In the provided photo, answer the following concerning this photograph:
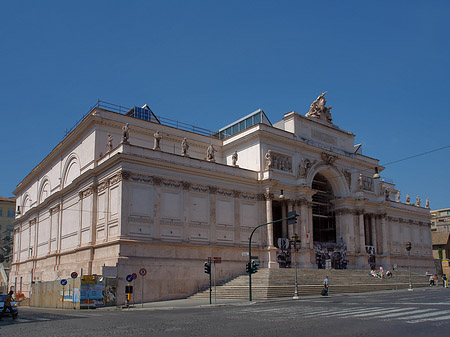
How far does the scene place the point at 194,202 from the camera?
4122 centimetres

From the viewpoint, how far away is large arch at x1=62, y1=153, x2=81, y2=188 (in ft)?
154

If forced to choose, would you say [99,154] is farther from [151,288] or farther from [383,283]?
[383,283]

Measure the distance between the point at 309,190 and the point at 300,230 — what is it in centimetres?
420

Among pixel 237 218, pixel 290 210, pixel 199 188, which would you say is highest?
pixel 199 188

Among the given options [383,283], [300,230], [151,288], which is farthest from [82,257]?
[383,283]

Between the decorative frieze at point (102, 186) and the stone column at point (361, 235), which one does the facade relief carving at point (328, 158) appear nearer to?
the stone column at point (361, 235)

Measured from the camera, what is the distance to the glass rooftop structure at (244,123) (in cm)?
5169

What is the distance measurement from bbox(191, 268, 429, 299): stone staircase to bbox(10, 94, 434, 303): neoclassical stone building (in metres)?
2.24

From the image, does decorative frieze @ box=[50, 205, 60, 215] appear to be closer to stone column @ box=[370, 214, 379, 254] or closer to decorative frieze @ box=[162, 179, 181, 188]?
decorative frieze @ box=[162, 179, 181, 188]

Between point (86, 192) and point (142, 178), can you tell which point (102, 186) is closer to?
point (86, 192)

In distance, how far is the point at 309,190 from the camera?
159 feet

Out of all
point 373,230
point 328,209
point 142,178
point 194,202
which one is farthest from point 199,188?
point 373,230

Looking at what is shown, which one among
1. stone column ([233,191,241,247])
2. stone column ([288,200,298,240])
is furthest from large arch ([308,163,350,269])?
stone column ([233,191,241,247])

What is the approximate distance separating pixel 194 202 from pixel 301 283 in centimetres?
1137
